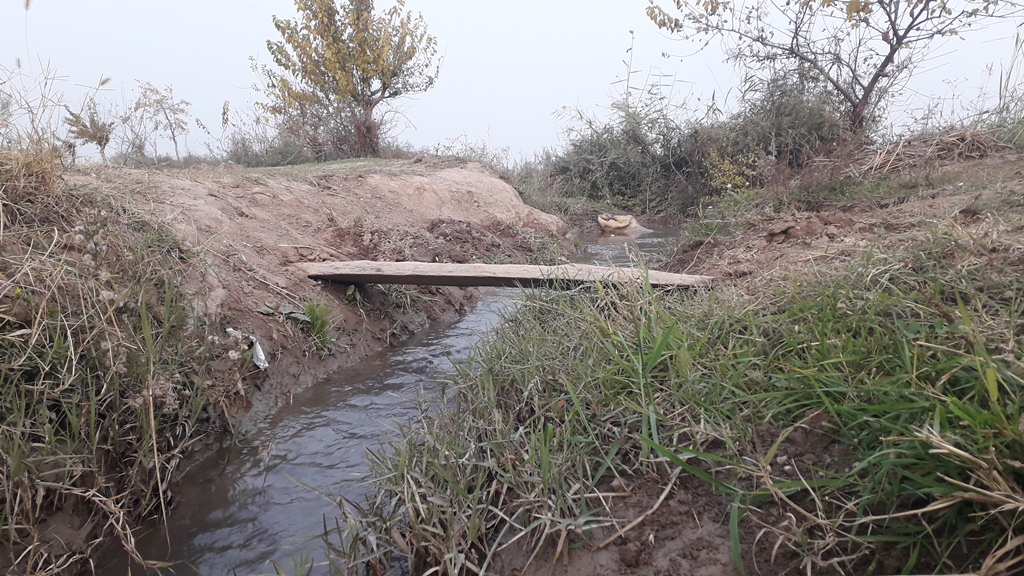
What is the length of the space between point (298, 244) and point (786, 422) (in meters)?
4.23

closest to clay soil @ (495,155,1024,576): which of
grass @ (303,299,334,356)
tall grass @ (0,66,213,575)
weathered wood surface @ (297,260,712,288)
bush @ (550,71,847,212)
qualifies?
weathered wood surface @ (297,260,712,288)

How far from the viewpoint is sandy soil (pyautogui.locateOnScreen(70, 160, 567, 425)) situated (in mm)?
3527

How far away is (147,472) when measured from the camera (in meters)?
2.35

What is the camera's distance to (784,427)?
1933 mm

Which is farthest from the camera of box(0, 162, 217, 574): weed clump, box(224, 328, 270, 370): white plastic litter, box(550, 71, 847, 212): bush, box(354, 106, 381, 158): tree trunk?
box(354, 106, 381, 158): tree trunk

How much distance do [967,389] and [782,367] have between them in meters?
0.57

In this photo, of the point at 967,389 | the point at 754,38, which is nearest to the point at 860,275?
the point at 967,389

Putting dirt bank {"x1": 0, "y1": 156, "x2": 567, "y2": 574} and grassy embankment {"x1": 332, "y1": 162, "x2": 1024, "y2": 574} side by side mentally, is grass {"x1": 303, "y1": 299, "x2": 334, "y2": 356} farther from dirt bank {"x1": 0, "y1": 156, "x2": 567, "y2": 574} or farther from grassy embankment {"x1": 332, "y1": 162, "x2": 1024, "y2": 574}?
grassy embankment {"x1": 332, "y1": 162, "x2": 1024, "y2": 574}

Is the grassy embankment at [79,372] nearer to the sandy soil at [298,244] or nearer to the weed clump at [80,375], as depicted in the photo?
the weed clump at [80,375]

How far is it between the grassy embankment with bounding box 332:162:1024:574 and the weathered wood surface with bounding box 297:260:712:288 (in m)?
0.84

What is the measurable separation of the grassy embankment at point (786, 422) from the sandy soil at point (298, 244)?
1.57m

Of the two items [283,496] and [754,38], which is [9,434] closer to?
[283,496]

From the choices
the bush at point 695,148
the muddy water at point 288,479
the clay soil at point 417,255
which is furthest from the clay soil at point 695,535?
the bush at point 695,148

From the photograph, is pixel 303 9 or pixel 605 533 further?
pixel 303 9
